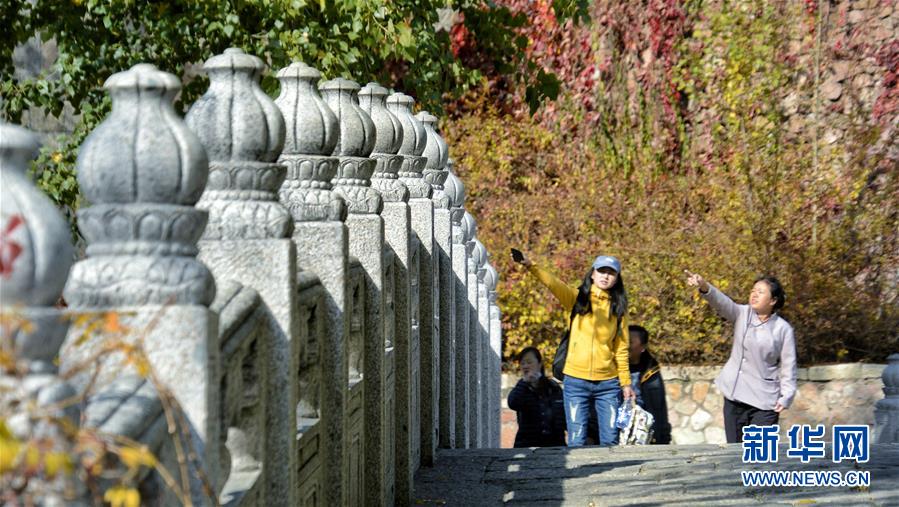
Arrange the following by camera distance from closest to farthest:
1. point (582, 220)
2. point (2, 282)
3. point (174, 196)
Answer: point (2, 282) → point (174, 196) → point (582, 220)

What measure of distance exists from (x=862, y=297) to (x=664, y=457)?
7.34 m

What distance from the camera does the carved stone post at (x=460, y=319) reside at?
1100 cm

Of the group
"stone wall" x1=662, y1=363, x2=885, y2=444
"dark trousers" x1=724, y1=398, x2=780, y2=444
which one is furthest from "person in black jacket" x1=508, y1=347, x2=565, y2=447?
"stone wall" x1=662, y1=363, x2=885, y2=444

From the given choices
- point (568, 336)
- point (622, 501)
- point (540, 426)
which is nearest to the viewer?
point (622, 501)

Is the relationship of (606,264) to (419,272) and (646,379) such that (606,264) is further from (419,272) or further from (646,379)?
(419,272)

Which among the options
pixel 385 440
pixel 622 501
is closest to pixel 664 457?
pixel 622 501

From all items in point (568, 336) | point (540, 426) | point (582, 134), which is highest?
point (582, 134)

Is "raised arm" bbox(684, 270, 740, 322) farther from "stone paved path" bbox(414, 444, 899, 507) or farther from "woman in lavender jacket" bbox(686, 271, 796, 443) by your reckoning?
"stone paved path" bbox(414, 444, 899, 507)

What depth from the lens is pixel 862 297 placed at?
54.5 ft

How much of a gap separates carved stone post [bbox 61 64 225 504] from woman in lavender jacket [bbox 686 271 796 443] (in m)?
→ 7.16

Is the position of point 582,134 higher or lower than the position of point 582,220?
higher

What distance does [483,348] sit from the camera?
536 inches

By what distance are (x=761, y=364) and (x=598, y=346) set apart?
44.0 inches

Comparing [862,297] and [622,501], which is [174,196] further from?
[862,297]
